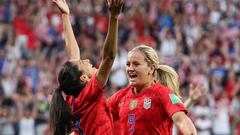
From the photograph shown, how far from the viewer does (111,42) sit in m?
5.55

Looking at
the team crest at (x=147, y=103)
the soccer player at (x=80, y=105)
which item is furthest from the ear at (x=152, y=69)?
the soccer player at (x=80, y=105)

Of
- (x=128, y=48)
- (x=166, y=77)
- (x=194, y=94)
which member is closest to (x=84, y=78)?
(x=166, y=77)

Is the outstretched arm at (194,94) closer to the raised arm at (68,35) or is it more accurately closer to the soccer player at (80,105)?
the raised arm at (68,35)

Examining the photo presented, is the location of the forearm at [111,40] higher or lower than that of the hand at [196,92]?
higher

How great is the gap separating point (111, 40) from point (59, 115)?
87cm

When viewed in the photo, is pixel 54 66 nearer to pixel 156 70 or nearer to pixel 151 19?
pixel 151 19

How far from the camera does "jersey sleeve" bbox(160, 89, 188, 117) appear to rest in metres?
6.04

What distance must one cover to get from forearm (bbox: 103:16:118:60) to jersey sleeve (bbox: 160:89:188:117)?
79 cm

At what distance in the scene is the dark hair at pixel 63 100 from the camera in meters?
Result: 5.98

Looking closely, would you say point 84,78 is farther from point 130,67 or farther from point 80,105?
point 130,67

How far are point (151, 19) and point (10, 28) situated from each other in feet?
11.9

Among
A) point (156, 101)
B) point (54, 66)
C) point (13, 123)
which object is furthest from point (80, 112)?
point (54, 66)

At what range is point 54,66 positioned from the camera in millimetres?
15977

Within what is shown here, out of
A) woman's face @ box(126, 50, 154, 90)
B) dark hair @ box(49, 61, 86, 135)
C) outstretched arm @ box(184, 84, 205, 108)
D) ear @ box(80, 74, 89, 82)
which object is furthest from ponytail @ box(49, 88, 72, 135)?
outstretched arm @ box(184, 84, 205, 108)
